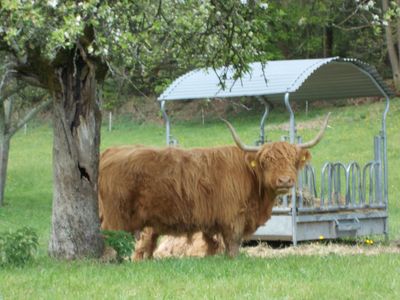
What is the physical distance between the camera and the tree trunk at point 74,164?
1131cm

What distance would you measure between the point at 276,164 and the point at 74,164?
2.94 metres

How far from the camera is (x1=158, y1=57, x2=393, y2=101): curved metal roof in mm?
15516

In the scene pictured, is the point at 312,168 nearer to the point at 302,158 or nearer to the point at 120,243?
the point at 302,158

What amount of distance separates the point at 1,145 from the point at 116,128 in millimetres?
20129

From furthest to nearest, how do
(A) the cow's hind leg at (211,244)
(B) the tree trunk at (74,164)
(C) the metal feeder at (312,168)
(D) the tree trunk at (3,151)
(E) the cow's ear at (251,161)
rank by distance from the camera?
1. (D) the tree trunk at (3,151)
2. (C) the metal feeder at (312,168)
3. (A) the cow's hind leg at (211,244)
4. (E) the cow's ear at (251,161)
5. (B) the tree trunk at (74,164)

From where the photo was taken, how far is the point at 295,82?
15.2 m

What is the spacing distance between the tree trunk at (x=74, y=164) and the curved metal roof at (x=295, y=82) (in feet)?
11.9

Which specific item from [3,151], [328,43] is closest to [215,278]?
[3,151]

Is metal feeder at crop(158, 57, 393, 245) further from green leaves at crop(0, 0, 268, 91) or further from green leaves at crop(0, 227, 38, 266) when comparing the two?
green leaves at crop(0, 227, 38, 266)

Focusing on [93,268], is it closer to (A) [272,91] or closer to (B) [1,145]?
(A) [272,91]

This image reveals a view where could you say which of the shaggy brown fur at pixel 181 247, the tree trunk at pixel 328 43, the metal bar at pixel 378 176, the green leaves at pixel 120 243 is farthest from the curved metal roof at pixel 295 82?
the tree trunk at pixel 328 43

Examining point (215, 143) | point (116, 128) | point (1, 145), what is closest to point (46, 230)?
point (1, 145)

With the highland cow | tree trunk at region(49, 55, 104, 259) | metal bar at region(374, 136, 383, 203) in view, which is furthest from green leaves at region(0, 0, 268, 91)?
metal bar at region(374, 136, 383, 203)

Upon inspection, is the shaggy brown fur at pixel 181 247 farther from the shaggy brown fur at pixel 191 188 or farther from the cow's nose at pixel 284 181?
the cow's nose at pixel 284 181
